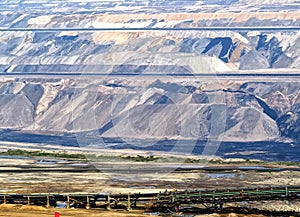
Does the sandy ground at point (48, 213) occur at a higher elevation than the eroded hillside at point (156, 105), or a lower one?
lower

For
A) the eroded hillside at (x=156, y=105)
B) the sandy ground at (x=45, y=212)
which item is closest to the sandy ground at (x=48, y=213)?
the sandy ground at (x=45, y=212)

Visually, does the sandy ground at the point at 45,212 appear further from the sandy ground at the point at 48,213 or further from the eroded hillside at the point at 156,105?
the eroded hillside at the point at 156,105

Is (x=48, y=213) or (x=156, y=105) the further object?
(x=156, y=105)

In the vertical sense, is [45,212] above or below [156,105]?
below

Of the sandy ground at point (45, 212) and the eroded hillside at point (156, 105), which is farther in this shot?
the eroded hillside at point (156, 105)

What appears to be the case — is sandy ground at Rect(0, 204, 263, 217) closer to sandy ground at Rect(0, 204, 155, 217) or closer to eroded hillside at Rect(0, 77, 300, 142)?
sandy ground at Rect(0, 204, 155, 217)

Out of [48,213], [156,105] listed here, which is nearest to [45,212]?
[48,213]

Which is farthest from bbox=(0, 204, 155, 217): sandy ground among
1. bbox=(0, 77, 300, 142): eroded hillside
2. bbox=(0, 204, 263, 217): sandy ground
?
bbox=(0, 77, 300, 142): eroded hillside

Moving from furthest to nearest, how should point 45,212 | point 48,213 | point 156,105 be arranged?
point 156,105 < point 45,212 < point 48,213

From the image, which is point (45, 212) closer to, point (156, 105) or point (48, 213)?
point (48, 213)

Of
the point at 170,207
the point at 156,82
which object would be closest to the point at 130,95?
the point at 156,82

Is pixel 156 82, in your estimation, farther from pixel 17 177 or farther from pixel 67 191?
pixel 67 191
